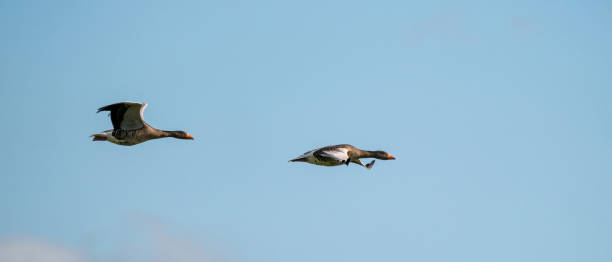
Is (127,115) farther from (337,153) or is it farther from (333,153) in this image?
(337,153)

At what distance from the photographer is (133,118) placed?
4872 cm

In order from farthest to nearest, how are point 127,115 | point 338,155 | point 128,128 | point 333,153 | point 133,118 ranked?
point 333,153
point 338,155
point 128,128
point 133,118
point 127,115

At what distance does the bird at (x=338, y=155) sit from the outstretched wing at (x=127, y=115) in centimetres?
692

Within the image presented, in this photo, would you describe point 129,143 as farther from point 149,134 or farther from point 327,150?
point 327,150

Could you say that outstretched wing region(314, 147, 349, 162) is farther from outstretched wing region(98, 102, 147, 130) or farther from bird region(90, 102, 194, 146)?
outstretched wing region(98, 102, 147, 130)

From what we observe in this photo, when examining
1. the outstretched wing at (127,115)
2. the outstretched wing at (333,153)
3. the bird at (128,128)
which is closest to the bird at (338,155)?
the outstretched wing at (333,153)

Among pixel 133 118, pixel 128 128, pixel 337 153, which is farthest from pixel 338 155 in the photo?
pixel 128 128

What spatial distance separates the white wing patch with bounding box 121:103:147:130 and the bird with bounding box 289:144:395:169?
6808 millimetres

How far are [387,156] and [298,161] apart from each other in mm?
4621

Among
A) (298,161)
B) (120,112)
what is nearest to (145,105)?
(120,112)

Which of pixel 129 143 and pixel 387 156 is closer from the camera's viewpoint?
pixel 129 143

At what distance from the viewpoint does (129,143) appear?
4962 cm

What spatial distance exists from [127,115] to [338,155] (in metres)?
8.67

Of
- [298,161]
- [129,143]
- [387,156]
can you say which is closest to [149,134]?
[129,143]
